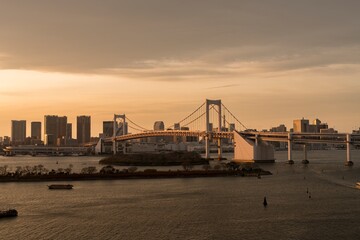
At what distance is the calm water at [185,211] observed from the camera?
15.1 metres

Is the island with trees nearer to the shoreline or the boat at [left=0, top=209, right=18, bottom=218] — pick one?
the shoreline

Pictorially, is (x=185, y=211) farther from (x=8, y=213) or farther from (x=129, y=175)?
(x=129, y=175)

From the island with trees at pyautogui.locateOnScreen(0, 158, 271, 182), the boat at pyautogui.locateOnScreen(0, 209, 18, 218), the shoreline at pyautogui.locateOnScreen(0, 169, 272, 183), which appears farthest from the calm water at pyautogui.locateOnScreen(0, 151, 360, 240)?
the island with trees at pyautogui.locateOnScreen(0, 158, 271, 182)

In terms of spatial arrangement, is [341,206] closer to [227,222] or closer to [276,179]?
[227,222]

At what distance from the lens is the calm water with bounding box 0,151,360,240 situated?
1511 centimetres

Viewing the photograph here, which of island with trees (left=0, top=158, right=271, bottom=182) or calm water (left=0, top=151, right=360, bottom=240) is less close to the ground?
island with trees (left=0, top=158, right=271, bottom=182)

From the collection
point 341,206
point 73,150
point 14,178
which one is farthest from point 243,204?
point 73,150

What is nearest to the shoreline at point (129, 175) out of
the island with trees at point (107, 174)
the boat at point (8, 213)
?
the island with trees at point (107, 174)

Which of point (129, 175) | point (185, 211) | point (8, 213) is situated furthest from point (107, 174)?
point (8, 213)

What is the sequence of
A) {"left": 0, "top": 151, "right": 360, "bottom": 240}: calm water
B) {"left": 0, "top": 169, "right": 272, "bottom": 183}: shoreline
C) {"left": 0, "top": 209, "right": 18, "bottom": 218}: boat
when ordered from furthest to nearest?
{"left": 0, "top": 169, "right": 272, "bottom": 183}: shoreline → {"left": 0, "top": 209, "right": 18, "bottom": 218}: boat → {"left": 0, "top": 151, "right": 360, "bottom": 240}: calm water

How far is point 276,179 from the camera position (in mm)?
30594

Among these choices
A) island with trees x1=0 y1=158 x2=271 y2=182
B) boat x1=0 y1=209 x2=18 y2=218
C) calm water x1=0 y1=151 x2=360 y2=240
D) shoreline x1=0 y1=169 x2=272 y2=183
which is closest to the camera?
calm water x1=0 y1=151 x2=360 y2=240

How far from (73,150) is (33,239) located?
271 feet

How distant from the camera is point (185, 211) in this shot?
61.7 ft
